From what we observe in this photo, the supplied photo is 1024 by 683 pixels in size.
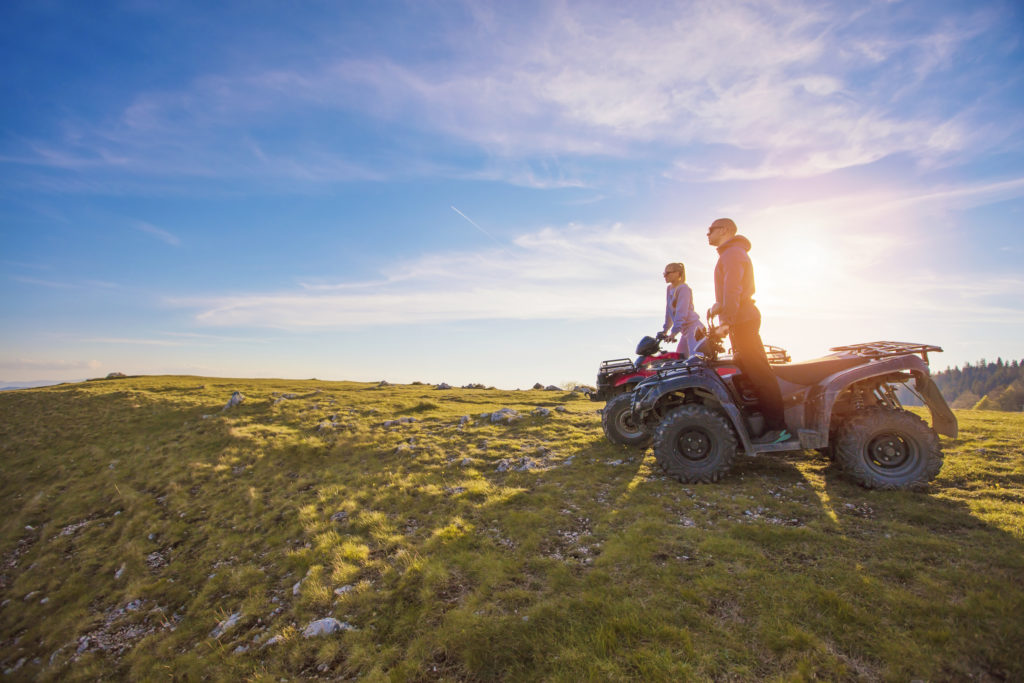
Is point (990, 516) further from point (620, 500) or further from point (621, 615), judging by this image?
point (621, 615)

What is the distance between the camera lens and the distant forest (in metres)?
82.3

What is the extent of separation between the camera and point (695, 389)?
841 centimetres

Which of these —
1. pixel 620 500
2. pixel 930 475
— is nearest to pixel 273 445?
pixel 620 500

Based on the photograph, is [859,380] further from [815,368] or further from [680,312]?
[680,312]

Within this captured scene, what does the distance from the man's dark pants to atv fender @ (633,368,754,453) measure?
1.63 feet

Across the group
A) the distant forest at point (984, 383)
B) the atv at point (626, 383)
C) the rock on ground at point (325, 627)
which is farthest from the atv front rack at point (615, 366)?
the distant forest at point (984, 383)

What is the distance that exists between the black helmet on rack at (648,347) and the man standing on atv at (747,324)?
3523mm

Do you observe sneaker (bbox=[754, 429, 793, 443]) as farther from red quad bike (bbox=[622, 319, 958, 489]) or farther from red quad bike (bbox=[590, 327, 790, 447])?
red quad bike (bbox=[590, 327, 790, 447])

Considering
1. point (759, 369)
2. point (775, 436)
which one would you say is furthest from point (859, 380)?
point (775, 436)

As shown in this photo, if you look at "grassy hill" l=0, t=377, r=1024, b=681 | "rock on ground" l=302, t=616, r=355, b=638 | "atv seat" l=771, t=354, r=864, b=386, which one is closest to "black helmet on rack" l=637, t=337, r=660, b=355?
"grassy hill" l=0, t=377, r=1024, b=681

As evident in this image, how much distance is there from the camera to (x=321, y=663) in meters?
4.80

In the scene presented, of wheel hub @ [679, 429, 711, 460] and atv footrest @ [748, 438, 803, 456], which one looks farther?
wheel hub @ [679, 429, 711, 460]

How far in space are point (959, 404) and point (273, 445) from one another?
161 m

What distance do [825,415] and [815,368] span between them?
0.87m
